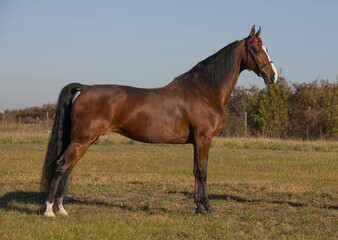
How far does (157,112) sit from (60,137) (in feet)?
4.97

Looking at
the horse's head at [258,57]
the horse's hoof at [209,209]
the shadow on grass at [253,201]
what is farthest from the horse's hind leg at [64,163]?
the shadow on grass at [253,201]

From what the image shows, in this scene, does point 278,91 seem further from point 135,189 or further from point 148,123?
point 148,123

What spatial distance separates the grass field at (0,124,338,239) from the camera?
16.5 ft

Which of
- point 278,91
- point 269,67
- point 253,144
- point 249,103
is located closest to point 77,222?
point 269,67

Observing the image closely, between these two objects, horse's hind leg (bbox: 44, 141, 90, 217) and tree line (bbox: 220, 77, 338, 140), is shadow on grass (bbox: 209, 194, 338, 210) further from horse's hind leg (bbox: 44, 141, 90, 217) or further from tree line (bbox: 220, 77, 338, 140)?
tree line (bbox: 220, 77, 338, 140)

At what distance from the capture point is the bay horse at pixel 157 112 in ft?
19.2

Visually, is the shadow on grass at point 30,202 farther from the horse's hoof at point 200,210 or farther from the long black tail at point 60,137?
the horse's hoof at point 200,210

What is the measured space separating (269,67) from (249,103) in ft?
94.4

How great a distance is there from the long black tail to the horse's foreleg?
2001 millimetres

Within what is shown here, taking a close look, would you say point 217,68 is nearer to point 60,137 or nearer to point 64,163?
point 60,137

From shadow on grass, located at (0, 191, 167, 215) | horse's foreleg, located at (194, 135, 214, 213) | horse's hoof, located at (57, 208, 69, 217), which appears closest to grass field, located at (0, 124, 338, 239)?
shadow on grass, located at (0, 191, 167, 215)

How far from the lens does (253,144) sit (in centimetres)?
2191

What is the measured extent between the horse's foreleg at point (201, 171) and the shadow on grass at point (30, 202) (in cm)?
61

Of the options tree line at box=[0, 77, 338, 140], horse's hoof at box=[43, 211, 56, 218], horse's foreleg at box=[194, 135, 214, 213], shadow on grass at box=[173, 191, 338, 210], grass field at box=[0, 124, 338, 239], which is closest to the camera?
grass field at box=[0, 124, 338, 239]
